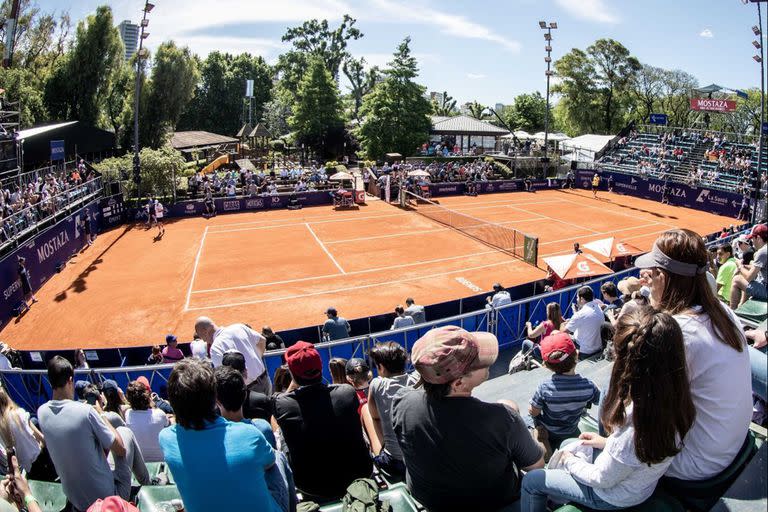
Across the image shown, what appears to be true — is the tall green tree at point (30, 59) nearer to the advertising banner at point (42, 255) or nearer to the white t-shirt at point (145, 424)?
the advertising banner at point (42, 255)

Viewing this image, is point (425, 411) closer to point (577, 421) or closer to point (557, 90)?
point (577, 421)

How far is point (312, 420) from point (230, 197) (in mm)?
31787

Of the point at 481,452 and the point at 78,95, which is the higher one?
the point at 78,95

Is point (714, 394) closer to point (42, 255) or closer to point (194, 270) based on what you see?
point (194, 270)

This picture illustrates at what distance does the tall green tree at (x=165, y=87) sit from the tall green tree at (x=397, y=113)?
18200mm

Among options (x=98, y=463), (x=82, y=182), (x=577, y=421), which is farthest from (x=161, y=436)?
(x=82, y=182)

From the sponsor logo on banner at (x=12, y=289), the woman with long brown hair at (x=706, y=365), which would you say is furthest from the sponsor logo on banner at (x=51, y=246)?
the woman with long brown hair at (x=706, y=365)

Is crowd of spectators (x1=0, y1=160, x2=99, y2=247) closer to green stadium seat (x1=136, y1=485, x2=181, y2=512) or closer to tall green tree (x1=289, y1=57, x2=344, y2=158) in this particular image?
green stadium seat (x1=136, y1=485, x2=181, y2=512)

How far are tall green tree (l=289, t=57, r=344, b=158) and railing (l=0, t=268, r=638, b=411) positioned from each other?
4982cm

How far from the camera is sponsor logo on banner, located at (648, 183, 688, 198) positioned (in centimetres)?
3705

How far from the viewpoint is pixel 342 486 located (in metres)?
4.36

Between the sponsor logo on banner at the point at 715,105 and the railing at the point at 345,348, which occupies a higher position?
the sponsor logo on banner at the point at 715,105

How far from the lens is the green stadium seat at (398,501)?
3.72 m

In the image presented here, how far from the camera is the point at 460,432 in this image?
318 cm
